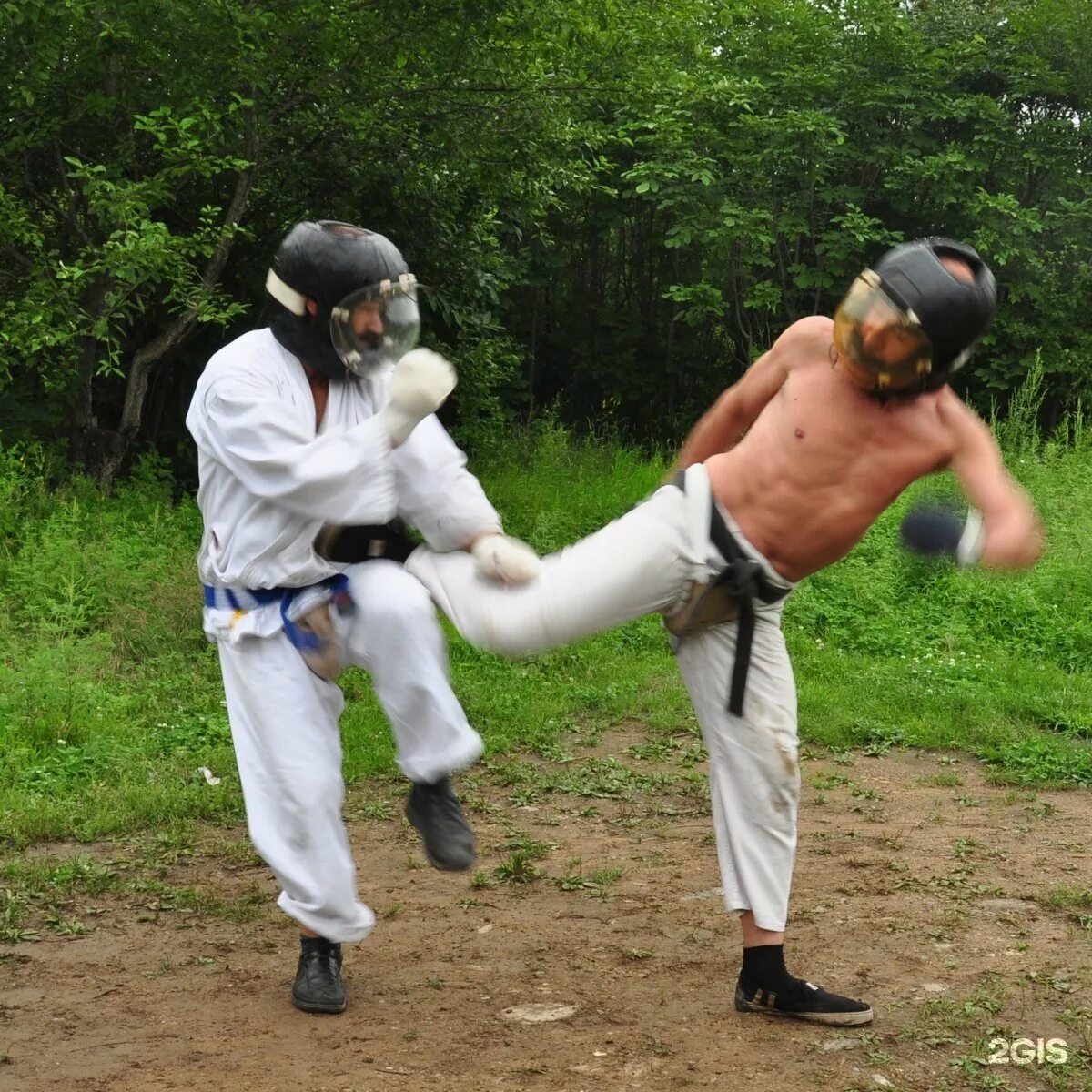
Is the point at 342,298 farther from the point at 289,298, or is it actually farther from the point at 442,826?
the point at 442,826

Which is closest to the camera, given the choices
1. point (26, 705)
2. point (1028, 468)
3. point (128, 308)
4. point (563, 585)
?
point (563, 585)

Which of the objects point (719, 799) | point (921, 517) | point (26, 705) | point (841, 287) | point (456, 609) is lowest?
point (26, 705)

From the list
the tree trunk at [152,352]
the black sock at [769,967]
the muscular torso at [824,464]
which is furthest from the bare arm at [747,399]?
the tree trunk at [152,352]

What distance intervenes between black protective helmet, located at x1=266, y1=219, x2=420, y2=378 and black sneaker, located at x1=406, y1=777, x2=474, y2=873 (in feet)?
3.89

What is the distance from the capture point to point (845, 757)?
6863 mm

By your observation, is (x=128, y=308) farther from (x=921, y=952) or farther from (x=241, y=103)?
(x=921, y=952)

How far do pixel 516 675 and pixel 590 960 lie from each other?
333cm

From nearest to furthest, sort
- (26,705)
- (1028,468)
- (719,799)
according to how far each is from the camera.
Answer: (719,799), (26,705), (1028,468)

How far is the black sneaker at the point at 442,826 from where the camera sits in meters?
3.95

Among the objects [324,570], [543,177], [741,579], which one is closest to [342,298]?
[324,570]

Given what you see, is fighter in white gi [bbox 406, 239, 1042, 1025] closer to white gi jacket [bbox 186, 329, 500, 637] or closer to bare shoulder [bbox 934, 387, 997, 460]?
bare shoulder [bbox 934, 387, 997, 460]

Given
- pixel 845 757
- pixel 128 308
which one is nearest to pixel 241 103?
pixel 128 308

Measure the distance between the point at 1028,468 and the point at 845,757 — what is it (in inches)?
199

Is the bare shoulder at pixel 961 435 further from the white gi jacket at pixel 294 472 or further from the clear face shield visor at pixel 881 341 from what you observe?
the white gi jacket at pixel 294 472
